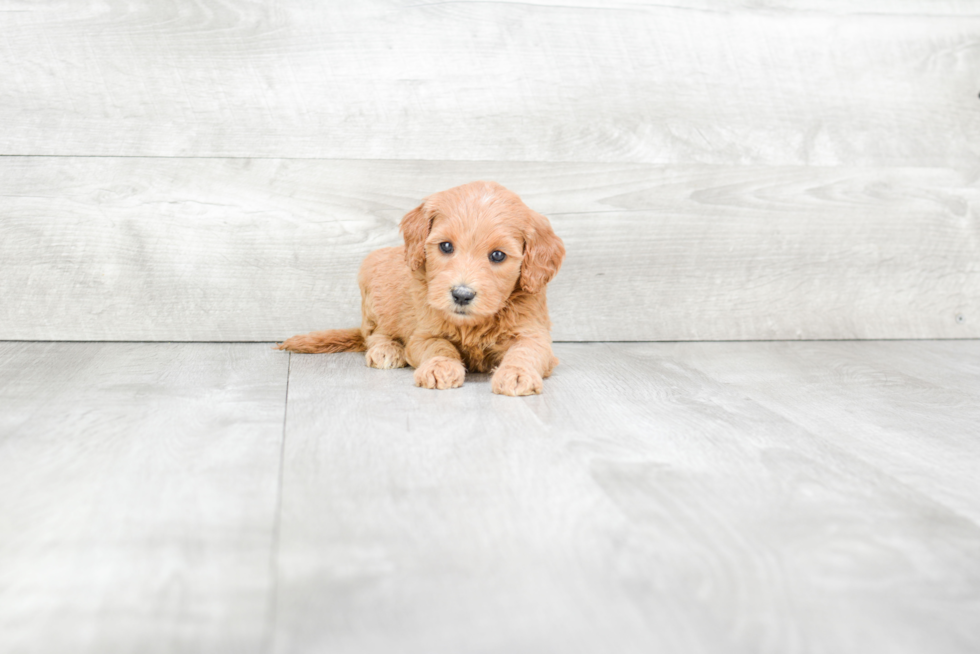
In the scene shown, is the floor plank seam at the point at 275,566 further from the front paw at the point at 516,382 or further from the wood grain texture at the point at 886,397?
the wood grain texture at the point at 886,397

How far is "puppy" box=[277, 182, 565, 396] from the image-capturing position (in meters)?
1.54

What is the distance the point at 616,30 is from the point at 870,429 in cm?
130

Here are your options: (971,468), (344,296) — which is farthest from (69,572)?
(344,296)

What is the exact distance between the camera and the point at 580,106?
2123 mm

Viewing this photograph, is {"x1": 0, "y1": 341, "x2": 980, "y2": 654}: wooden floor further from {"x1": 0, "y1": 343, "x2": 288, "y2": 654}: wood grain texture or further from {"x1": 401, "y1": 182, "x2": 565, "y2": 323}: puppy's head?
{"x1": 401, "y1": 182, "x2": 565, "y2": 323}: puppy's head

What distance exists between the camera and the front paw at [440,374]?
155 cm

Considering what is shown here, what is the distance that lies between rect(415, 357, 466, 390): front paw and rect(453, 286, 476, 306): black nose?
14 centimetres

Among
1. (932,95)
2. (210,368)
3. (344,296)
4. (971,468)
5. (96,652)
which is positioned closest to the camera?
(96,652)

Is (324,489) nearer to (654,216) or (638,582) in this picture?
(638,582)

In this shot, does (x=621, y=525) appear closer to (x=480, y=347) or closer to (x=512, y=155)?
(x=480, y=347)

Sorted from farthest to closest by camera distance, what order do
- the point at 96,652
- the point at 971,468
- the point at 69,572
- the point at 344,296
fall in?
the point at 344,296, the point at 971,468, the point at 69,572, the point at 96,652

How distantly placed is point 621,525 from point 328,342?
1172 mm

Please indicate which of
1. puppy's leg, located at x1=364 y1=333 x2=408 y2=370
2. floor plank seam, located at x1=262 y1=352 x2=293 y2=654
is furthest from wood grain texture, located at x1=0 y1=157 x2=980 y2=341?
floor plank seam, located at x1=262 y1=352 x2=293 y2=654

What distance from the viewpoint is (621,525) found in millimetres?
899
